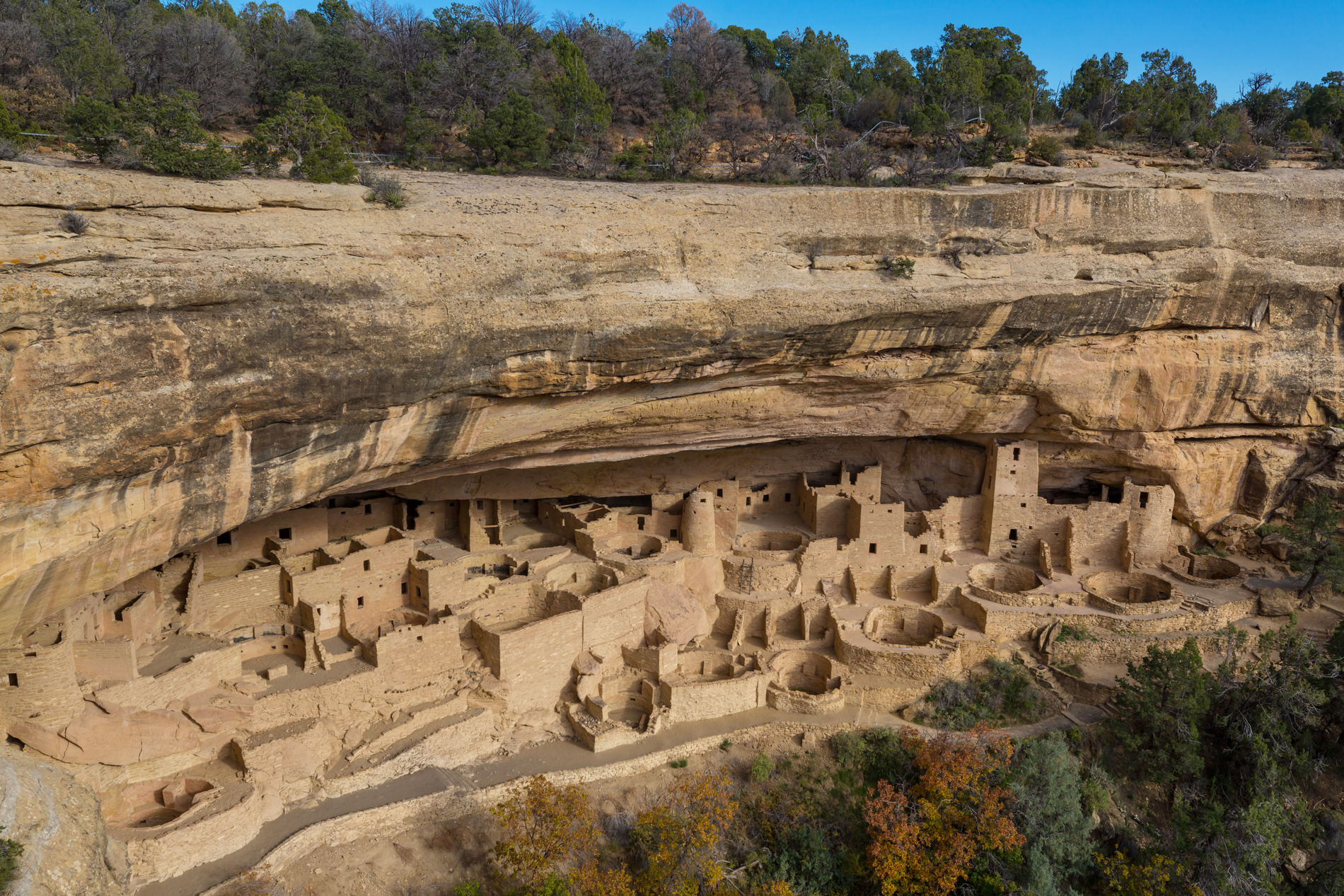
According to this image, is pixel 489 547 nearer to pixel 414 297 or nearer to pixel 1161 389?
pixel 414 297

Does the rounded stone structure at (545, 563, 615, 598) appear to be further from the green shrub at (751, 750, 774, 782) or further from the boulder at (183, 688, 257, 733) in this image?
the boulder at (183, 688, 257, 733)

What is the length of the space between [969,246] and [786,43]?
2328 centimetres

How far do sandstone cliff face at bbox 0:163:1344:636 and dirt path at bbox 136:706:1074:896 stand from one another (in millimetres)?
5269

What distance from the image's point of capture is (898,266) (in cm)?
1866

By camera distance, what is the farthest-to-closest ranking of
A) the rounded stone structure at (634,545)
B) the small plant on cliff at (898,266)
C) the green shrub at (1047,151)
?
the green shrub at (1047,151)
the rounded stone structure at (634,545)
the small plant on cliff at (898,266)

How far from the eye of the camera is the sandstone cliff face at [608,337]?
40.6 feet

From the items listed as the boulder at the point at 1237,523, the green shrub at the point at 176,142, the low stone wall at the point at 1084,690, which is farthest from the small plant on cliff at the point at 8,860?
the boulder at the point at 1237,523

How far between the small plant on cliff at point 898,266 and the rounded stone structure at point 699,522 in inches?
312

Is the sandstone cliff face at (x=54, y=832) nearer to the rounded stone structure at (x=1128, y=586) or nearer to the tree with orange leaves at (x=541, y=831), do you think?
the tree with orange leaves at (x=541, y=831)

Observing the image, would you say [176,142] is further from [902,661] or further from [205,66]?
[902,661]

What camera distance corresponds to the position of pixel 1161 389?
22406 millimetres

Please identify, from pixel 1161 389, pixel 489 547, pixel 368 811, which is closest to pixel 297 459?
pixel 368 811

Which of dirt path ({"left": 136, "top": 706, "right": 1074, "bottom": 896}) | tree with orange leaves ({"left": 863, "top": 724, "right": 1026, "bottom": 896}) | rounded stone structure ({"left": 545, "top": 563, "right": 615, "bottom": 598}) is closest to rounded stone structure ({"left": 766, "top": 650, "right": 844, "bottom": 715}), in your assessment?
dirt path ({"left": 136, "top": 706, "right": 1074, "bottom": 896})

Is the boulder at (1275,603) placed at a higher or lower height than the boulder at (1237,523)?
lower
